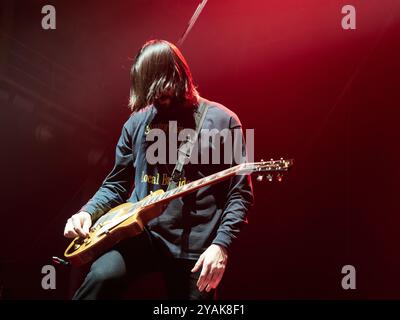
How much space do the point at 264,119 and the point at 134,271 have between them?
209 centimetres

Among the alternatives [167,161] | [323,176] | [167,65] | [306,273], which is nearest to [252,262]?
[306,273]

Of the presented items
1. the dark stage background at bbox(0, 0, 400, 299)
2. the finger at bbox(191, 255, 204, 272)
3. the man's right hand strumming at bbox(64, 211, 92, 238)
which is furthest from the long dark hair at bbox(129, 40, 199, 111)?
the dark stage background at bbox(0, 0, 400, 299)

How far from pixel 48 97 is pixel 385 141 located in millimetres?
3119

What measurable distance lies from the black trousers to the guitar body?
57 mm

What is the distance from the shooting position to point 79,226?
87.2 inches

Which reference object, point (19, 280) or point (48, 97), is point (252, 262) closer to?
point (19, 280)

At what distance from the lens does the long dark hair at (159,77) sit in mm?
2359

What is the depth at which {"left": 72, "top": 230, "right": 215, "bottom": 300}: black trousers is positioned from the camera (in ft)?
6.48

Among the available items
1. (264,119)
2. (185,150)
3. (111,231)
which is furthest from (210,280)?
(264,119)

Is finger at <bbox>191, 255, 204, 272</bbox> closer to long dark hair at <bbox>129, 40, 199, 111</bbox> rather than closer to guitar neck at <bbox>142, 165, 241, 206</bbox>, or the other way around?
guitar neck at <bbox>142, 165, 241, 206</bbox>

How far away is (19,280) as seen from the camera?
4.27m

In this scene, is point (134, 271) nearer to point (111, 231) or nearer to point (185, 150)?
point (111, 231)

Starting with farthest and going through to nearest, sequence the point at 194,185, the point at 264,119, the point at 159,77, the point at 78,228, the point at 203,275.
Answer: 1. the point at 264,119
2. the point at 159,77
3. the point at 78,228
4. the point at 194,185
5. the point at 203,275

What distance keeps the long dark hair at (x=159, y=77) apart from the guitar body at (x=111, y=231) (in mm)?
531
